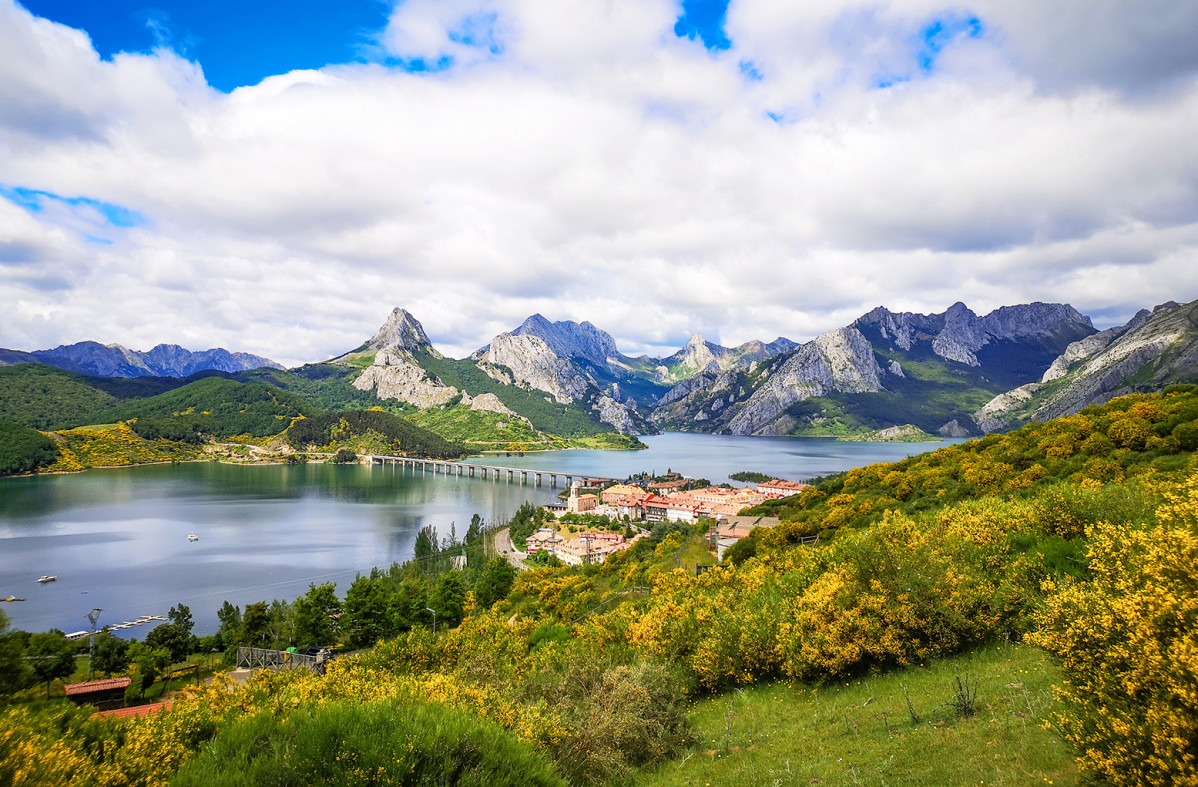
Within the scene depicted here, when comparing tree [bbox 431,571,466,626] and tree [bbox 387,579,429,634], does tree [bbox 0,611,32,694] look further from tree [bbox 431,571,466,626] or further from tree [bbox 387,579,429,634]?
tree [bbox 431,571,466,626]

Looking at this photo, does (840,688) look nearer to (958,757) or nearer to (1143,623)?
(958,757)

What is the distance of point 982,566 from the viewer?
14.3 m

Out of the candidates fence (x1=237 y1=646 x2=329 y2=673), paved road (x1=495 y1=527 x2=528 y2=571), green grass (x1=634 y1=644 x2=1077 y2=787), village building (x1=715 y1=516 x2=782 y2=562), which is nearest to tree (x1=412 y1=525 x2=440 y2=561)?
paved road (x1=495 y1=527 x2=528 y2=571)

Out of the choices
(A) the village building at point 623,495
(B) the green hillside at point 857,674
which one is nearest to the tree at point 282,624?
(B) the green hillside at point 857,674

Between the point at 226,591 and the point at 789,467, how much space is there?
415ft

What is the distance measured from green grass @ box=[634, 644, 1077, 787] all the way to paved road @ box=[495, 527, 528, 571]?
5021 cm

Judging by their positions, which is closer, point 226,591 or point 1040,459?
point 1040,459

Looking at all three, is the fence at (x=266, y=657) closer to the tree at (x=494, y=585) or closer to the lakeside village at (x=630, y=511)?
the tree at (x=494, y=585)

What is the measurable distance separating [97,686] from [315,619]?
457 inches

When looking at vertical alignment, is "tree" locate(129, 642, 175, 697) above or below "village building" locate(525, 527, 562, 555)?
above

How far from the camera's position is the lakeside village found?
6619 cm

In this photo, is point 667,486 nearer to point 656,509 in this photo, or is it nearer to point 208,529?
point 656,509

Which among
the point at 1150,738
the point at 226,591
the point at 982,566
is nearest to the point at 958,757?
the point at 1150,738

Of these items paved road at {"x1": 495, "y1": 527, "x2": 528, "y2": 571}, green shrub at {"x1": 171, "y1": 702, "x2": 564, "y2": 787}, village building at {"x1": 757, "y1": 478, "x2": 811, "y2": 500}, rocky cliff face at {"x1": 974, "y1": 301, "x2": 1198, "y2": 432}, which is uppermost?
rocky cliff face at {"x1": 974, "y1": 301, "x2": 1198, "y2": 432}
